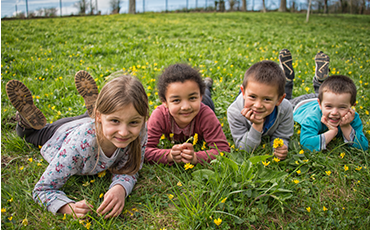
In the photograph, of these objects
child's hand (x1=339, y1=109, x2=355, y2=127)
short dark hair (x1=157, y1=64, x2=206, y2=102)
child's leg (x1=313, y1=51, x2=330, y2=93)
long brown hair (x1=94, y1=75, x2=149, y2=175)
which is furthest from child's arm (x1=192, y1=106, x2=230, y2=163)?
child's leg (x1=313, y1=51, x2=330, y2=93)

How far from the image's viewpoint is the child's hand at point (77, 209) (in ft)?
5.60

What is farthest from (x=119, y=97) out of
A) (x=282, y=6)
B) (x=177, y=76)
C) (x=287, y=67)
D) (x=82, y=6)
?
(x=282, y=6)

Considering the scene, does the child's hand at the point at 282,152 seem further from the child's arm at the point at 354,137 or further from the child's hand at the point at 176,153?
the child's hand at the point at 176,153

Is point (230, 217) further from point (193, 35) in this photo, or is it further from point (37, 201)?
point (193, 35)

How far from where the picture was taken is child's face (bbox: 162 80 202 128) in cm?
215

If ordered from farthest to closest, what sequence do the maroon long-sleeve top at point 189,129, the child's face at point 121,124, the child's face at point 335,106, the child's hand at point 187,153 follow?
the child's face at point 335,106, the maroon long-sleeve top at point 189,129, the child's hand at point 187,153, the child's face at point 121,124

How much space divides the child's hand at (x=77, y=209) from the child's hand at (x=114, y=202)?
10cm

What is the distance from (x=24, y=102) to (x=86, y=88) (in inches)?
22.5

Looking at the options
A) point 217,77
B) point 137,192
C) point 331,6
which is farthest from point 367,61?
point 331,6

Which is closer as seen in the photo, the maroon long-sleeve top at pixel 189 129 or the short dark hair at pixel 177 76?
the short dark hair at pixel 177 76

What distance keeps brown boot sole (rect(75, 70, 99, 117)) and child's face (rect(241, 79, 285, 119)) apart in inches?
62.9

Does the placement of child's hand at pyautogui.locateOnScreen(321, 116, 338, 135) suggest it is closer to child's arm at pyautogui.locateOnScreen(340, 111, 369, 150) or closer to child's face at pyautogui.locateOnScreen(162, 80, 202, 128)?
child's arm at pyautogui.locateOnScreen(340, 111, 369, 150)

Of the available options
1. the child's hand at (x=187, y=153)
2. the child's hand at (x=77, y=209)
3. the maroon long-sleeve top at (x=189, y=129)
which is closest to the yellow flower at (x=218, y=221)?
the child's hand at (x=187, y=153)

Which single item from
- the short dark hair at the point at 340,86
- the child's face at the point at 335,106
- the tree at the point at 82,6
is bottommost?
the child's face at the point at 335,106
